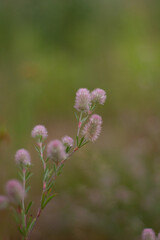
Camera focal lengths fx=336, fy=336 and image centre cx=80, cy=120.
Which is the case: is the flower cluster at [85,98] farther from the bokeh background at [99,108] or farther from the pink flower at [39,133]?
the bokeh background at [99,108]

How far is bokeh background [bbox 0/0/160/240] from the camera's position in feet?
4.08

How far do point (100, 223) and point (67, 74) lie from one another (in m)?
1.97

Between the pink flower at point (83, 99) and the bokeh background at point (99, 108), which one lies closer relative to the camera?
the pink flower at point (83, 99)

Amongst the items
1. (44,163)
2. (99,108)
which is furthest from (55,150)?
(99,108)

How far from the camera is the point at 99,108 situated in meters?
2.52

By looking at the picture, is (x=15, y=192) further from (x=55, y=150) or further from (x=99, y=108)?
(x=99, y=108)

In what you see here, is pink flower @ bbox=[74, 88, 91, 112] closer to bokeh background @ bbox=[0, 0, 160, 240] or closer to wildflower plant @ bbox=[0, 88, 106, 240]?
wildflower plant @ bbox=[0, 88, 106, 240]

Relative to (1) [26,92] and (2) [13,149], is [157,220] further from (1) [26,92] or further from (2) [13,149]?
(1) [26,92]

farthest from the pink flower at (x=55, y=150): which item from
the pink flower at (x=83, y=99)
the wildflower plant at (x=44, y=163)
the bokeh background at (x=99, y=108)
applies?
the bokeh background at (x=99, y=108)

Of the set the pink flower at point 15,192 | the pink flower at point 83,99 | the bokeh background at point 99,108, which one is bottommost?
the pink flower at point 15,192

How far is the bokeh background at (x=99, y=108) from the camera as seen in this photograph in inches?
48.9

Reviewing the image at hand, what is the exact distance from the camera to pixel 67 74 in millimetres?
3008

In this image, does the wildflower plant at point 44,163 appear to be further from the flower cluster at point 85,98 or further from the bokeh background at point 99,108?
the bokeh background at point 99,108

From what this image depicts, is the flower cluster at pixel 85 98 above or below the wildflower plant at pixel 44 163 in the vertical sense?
above
